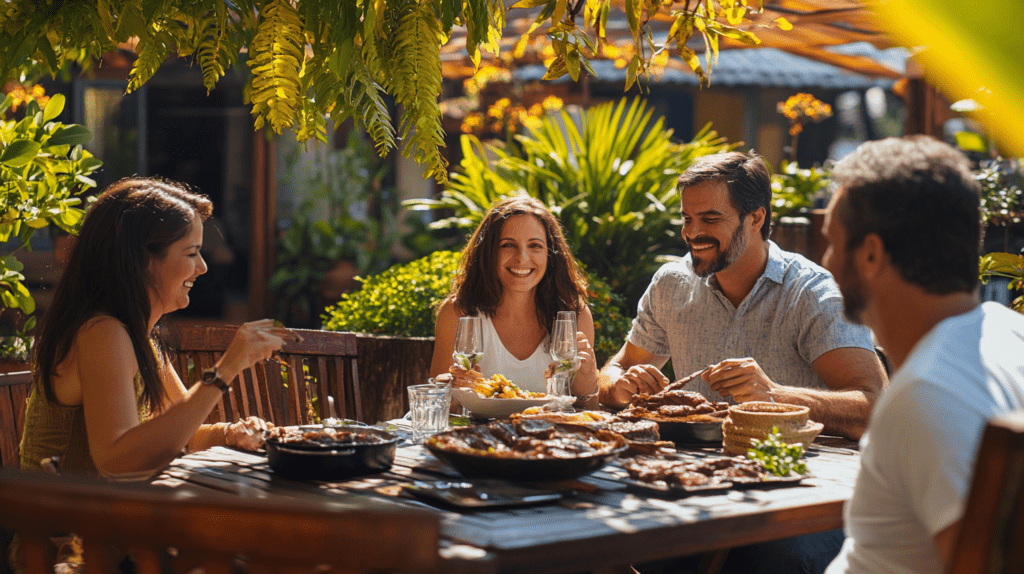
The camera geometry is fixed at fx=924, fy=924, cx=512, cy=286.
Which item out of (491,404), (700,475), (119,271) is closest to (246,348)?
(119,271)

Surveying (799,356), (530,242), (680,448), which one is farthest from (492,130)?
(680,448)

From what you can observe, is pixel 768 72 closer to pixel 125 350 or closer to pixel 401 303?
pixel 401 303

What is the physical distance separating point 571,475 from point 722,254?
1638 millimetres

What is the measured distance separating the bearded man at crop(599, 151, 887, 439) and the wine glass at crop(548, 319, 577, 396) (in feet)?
0.90

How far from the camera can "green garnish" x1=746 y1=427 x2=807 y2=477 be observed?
194cm

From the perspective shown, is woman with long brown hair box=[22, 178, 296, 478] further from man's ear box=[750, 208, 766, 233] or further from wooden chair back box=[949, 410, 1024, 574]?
man's ear box=[750, 208, 766, 233]

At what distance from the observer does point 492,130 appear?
9.15m

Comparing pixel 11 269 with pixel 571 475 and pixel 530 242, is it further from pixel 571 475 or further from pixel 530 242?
pixel 571 475

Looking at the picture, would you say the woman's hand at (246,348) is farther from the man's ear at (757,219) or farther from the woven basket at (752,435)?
the man's ear at (757,219)

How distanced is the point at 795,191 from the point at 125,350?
5.33m

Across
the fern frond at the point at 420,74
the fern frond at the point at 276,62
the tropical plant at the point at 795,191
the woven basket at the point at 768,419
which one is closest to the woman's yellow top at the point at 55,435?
the fern frond at the point at 276,62

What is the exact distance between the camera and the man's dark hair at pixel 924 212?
139cm

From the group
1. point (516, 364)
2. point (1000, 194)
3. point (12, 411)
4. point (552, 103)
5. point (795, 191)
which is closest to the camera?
point (12, 411)

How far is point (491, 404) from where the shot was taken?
2607mm
